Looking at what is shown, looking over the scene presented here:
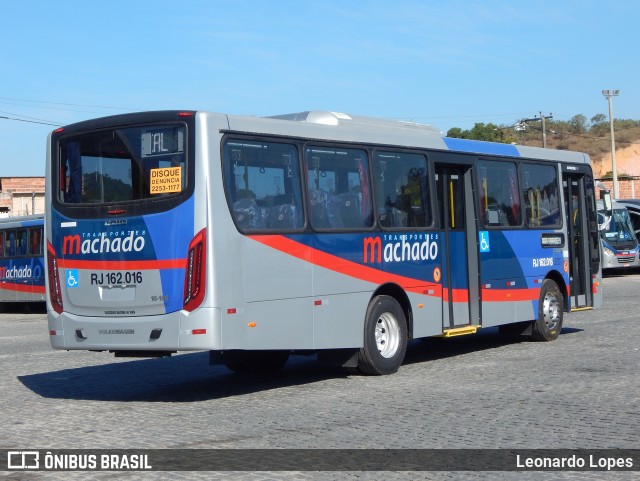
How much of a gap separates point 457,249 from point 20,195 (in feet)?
210

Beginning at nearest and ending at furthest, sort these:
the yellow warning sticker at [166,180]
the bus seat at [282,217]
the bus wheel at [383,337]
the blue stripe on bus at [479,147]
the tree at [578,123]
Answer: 1. the yellow warning sticker at [166,180]
2. the bus seat at [282,217]
3. the bus wheel at [383,337]
4. the blue stripe on bus at [479,147]
5. the tree at [578,123]

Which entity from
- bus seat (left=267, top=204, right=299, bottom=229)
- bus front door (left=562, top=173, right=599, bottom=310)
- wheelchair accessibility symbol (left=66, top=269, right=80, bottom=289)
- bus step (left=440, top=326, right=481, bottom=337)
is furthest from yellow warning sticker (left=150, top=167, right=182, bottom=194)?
bus front door (left=562, top=173, right=599, bottom=310)

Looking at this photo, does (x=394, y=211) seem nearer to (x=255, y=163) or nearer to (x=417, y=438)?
(x=255, y=163)

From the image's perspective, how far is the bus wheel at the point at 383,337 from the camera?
13.1 meters

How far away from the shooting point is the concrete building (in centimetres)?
7269

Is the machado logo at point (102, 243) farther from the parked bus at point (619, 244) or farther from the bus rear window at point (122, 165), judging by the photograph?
the parked bus at point (619, 244)

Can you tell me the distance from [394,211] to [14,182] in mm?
68342

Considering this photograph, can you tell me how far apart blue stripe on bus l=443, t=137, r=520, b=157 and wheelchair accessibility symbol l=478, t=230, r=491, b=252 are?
1.20 metres

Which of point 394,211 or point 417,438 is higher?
point 394,211

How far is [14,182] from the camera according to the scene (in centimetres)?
7819

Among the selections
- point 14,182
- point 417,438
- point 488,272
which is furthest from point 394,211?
point 14,182

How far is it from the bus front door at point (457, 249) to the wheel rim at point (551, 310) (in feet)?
7.33
